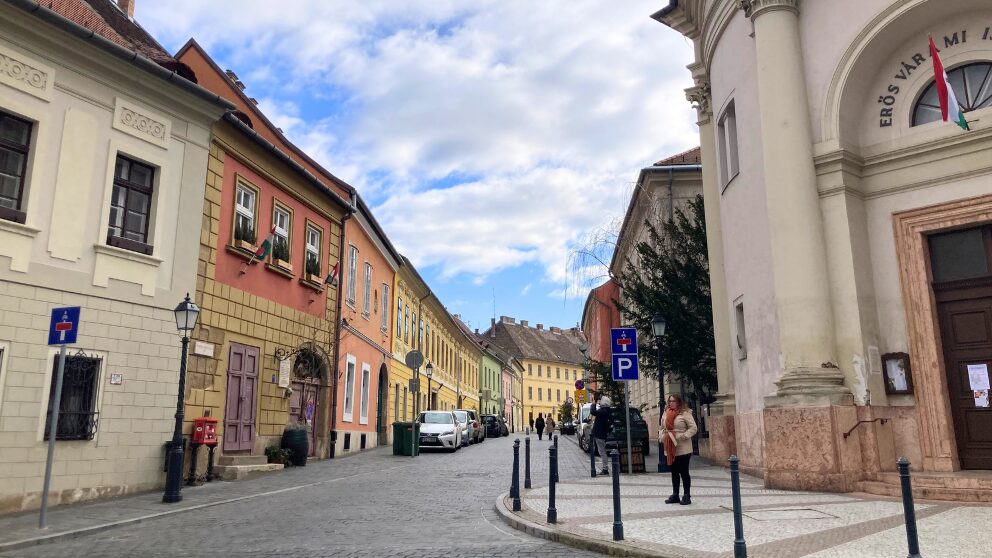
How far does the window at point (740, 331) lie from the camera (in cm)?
1556

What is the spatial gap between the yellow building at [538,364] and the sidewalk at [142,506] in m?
86.2

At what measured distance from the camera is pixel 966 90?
42.2ft

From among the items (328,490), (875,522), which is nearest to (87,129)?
(328,490)

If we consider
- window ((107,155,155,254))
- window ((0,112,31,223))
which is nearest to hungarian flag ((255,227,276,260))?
window ((107,155,155,254))

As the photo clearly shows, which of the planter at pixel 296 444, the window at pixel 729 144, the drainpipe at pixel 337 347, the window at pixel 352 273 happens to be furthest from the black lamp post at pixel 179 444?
the window at pixel 729 144

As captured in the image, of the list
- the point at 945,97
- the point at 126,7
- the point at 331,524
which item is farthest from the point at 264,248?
the point at 945,97

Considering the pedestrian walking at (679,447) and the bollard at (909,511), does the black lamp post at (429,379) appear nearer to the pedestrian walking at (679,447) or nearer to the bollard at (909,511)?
the pedestrian walking at (679,447)

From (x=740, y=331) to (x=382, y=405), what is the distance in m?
19.1

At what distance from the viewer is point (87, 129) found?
13555 mm

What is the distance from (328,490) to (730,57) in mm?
12054

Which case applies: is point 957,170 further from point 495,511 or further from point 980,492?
point 495,511

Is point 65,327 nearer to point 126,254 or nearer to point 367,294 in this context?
point 126,254

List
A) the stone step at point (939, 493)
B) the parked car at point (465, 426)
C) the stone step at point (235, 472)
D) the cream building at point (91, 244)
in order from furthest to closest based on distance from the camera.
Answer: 1. the parked car at point (465, 426)
2. the stone step at point (235, 472)
3. the cream building at point (91, 244)
4. the stone step at point (939, 493)

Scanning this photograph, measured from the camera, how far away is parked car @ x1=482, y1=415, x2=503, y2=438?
48.5 meters
